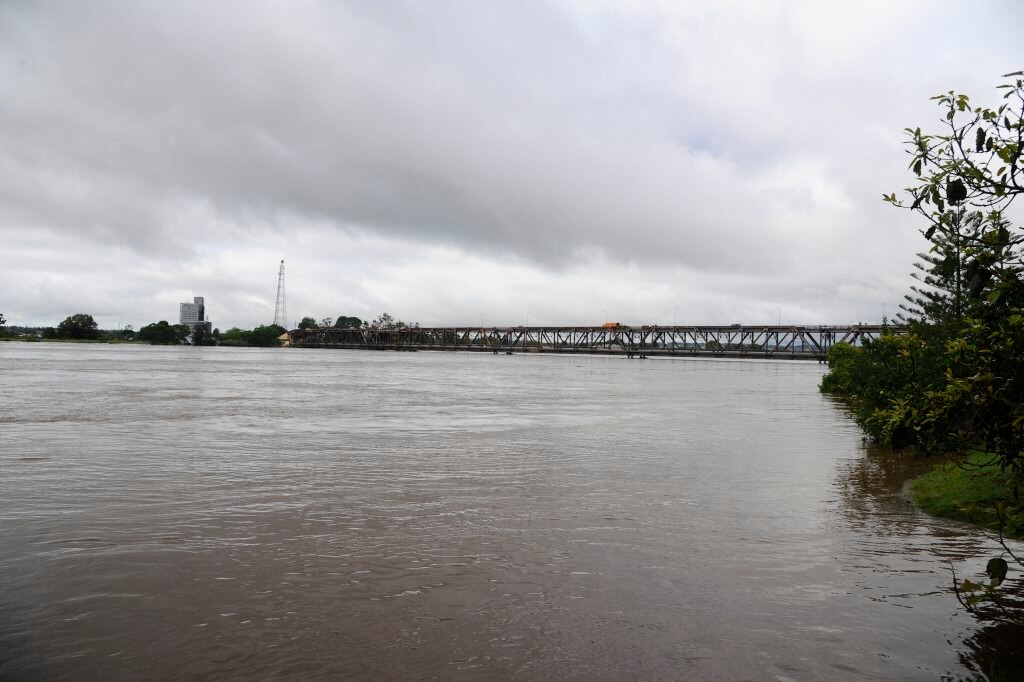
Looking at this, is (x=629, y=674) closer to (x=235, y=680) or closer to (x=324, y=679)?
(x=324, y=679)

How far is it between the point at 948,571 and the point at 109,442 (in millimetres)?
18821

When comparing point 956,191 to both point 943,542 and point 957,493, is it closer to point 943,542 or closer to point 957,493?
point 943,542

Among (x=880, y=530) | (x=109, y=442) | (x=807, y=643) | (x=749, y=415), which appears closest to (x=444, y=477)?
(x=880, y=530)

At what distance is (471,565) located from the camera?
8.48m

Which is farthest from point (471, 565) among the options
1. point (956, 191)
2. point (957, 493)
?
point (957, 493)

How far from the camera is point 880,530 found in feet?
34.5

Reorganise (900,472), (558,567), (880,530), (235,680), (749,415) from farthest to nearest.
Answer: (749,415) < (900,472) < (880,530) < (558,567) < (235,680)

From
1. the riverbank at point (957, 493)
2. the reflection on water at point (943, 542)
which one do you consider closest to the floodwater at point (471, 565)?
the reflection on water at point (943, 542)

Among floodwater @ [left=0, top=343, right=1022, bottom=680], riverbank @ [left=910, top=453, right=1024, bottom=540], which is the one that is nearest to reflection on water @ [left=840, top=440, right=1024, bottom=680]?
floodwater @ [left=0, top=343, right=1022, bottom=680]

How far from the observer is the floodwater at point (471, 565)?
609cm

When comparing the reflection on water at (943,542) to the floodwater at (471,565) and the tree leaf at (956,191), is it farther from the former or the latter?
the tree leaf at (956,191)

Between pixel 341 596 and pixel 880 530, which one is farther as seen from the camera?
pixel 880 530

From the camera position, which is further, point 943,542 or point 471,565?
point 943,542

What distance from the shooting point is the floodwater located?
609 cm
